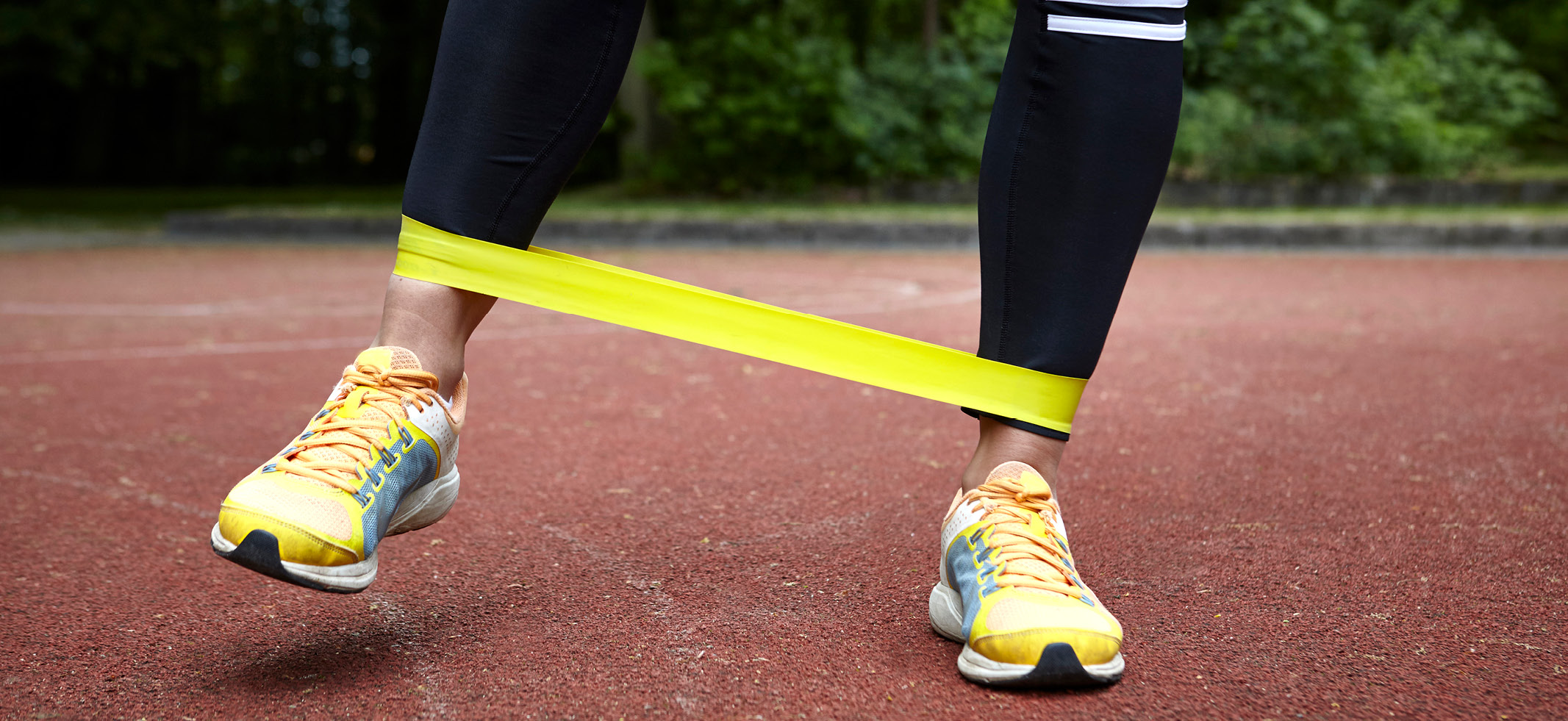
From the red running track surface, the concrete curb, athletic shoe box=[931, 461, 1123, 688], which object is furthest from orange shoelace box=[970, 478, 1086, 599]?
the concrete curb

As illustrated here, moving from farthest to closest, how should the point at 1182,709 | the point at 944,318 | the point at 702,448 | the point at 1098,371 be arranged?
1. the point at 944,318
2. the point at 1098,371
3. the point at 702,448
4. the point at 1182,709

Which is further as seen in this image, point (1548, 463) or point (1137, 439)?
point (1137, 439)

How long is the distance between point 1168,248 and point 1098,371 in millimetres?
5313

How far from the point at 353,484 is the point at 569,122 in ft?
1.41

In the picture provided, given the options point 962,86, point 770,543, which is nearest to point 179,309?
point 770,543

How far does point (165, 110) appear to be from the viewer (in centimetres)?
2366

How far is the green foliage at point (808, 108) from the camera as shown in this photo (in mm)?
11188

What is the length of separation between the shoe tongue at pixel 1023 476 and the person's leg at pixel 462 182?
Answer: 561 mm

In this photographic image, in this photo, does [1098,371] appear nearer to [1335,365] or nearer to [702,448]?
[1335,365]

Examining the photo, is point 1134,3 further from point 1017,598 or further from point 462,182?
point 462,182

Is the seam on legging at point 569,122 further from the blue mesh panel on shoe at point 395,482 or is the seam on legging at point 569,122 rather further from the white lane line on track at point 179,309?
the white lane line on track at point 179,309

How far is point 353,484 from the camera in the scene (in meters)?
1.14

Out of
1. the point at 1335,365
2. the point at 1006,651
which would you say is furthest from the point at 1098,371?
the point at 1006,651

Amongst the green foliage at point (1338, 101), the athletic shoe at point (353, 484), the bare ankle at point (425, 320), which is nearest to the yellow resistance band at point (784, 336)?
the bare ankle at point (425, 320)
